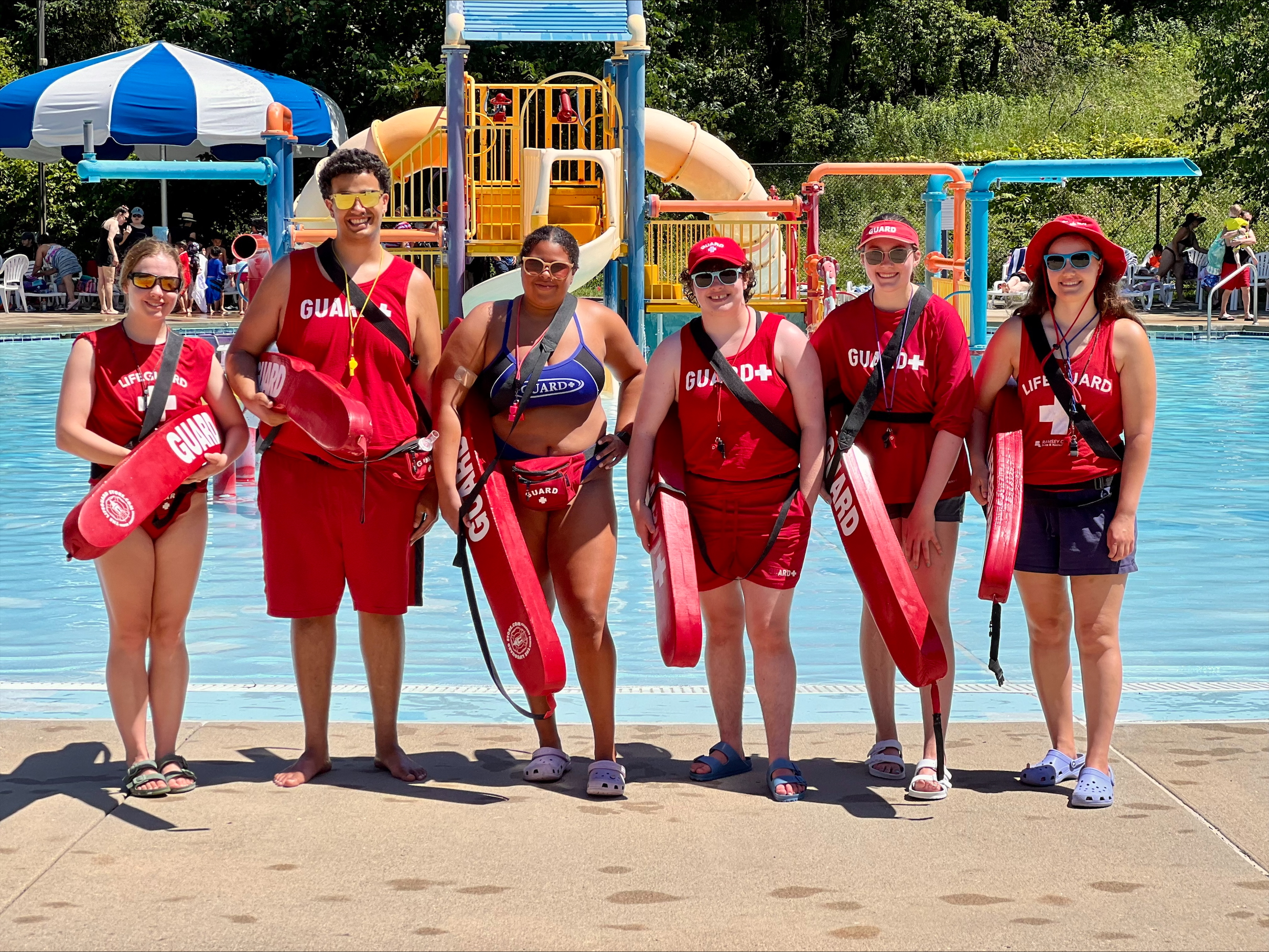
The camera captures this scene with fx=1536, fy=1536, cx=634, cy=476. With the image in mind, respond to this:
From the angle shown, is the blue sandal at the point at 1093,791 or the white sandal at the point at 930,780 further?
the white sandal at the point at 930,780

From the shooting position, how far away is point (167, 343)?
15.3ft

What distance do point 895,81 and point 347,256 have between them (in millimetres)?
38156

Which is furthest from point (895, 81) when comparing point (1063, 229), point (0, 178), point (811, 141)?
point (1063, 229)

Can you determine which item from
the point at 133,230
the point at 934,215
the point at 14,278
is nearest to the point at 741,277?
the point at 934,215

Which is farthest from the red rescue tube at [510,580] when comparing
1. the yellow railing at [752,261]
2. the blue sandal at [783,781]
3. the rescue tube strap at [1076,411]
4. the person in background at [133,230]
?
the person in background at [133,230]

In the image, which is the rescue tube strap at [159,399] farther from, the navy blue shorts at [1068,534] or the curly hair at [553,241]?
the navy blue shorts at [1068,534]

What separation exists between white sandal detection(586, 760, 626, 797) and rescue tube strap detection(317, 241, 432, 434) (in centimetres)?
125

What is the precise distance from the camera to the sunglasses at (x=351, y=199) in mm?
4688

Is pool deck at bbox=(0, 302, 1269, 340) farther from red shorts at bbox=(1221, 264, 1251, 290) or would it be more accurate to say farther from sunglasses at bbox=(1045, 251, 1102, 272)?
sunglasses at bbox=(1045, 251, 1102, 272)

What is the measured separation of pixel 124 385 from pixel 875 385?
2.25 meters

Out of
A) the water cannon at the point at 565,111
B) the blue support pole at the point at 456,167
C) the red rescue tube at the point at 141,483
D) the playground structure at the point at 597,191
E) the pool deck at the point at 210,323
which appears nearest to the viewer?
the red rescue tube at the point at 141,483

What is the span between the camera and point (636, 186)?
583 inches

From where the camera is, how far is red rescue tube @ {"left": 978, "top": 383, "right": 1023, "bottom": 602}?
174 inches

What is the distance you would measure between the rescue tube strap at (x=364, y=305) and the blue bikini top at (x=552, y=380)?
249 mm
